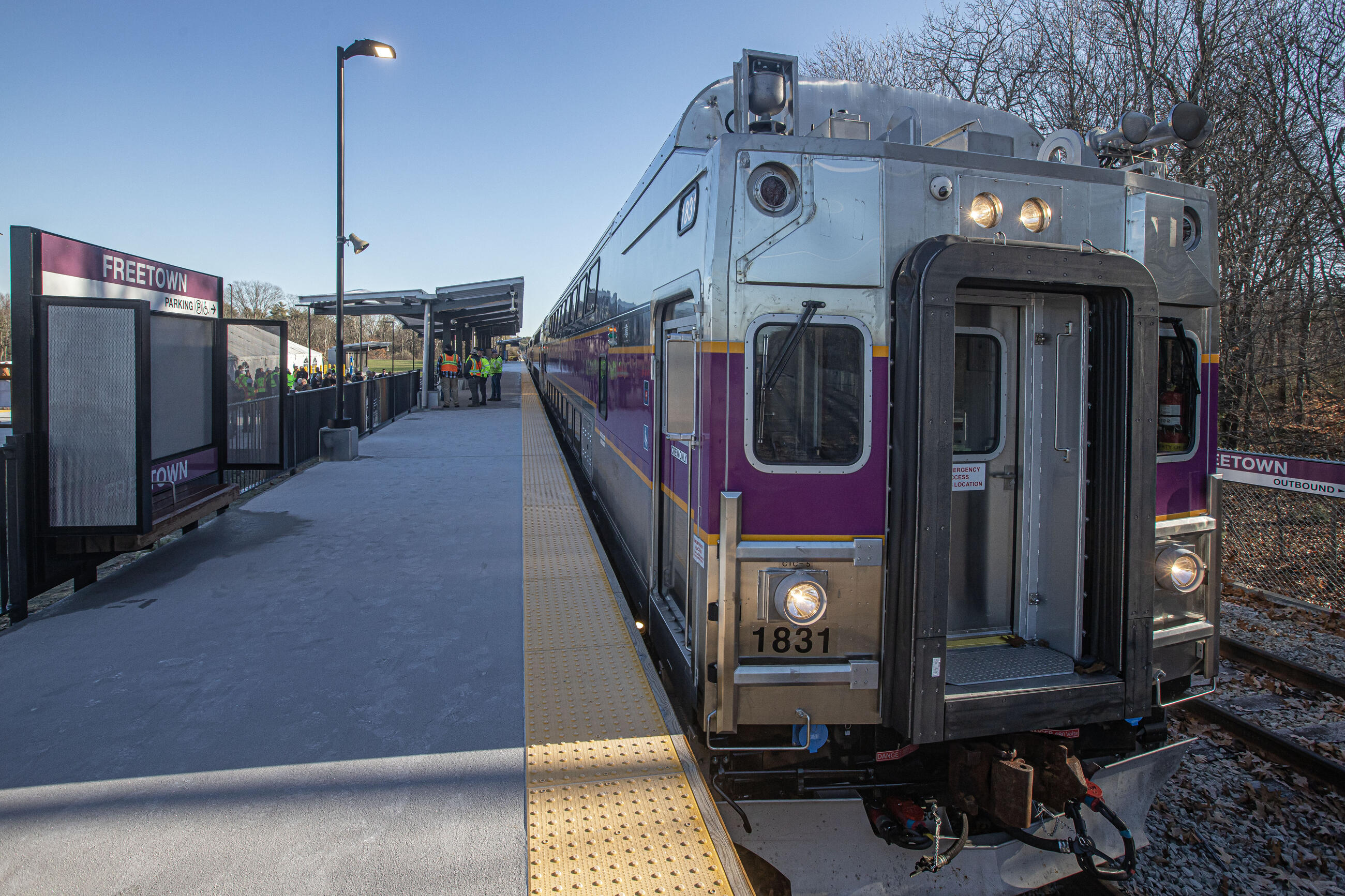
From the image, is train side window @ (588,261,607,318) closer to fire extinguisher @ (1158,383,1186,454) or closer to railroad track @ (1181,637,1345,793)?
fire extinguisher @ (1158,383,1186,454)

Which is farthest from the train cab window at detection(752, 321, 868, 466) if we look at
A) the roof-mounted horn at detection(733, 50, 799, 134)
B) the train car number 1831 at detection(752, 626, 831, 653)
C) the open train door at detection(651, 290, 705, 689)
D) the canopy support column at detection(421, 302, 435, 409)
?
the canopy support column at detection(421, 302, 435, 409)

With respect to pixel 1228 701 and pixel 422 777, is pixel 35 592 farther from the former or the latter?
pixel 1228 701

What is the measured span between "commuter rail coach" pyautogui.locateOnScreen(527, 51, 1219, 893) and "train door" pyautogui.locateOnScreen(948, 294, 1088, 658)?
14 mm

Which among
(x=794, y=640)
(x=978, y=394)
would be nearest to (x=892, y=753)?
A: (x=794, y=640)

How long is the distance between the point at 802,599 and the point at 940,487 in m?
0.71

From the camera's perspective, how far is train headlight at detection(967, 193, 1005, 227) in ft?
11.0

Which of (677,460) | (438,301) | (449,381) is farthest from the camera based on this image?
(449,381)

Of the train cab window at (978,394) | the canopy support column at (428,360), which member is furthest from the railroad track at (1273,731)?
the canopy support column at (428,360)

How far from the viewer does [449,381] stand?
25.0 metres

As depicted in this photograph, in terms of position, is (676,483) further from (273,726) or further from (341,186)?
(341,186)

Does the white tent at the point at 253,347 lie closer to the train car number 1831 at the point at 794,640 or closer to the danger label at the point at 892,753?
the train car number 1831 at the point at 794,640

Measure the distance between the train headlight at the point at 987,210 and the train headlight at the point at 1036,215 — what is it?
4.7 inches

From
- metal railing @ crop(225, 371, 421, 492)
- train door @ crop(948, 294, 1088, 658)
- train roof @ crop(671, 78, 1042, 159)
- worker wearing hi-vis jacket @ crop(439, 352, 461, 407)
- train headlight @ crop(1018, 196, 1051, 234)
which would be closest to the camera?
train headlight @ crop(1018, 196, 1051, 234)

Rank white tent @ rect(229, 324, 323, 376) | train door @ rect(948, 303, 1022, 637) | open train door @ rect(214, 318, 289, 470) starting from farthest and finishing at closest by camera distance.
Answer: white tent @ rect(229, 324, 323, 376)
open train door @ rect(214, 318, 289, 470)
train door @ rect(948, 303, 1022, 637)
